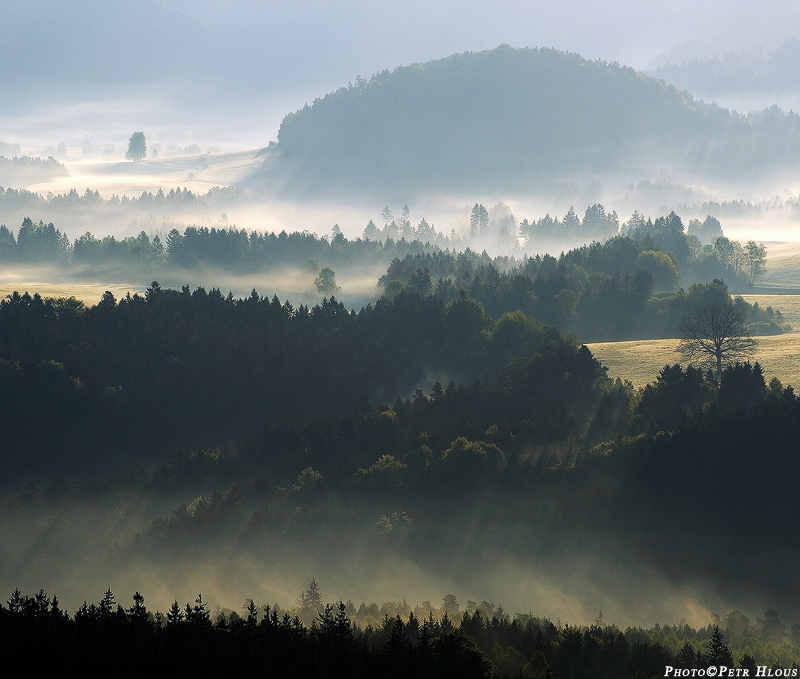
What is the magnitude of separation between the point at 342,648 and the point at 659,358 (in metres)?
87.9

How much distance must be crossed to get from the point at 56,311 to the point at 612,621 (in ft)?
360

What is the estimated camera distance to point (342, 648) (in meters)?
50.1

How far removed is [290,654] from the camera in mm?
48562

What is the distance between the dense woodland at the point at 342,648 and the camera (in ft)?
147

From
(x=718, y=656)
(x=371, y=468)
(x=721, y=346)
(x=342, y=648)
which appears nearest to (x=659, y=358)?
(x=721, y=346)

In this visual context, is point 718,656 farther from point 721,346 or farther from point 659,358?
point 659,358

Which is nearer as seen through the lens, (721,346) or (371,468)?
(371,468)

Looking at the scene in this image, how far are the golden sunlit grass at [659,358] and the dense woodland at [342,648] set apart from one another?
51.1m

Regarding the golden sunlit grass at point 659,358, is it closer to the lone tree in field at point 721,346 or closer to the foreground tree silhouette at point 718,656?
the lone tree in field at point 721,346

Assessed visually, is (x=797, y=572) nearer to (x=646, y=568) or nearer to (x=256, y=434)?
(x=646, y=568)

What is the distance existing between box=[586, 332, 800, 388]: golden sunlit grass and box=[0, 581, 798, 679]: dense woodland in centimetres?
5111

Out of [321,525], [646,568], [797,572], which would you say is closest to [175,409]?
[321,525]

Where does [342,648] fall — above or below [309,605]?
above

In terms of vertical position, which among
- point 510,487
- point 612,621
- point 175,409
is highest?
point 175,409
